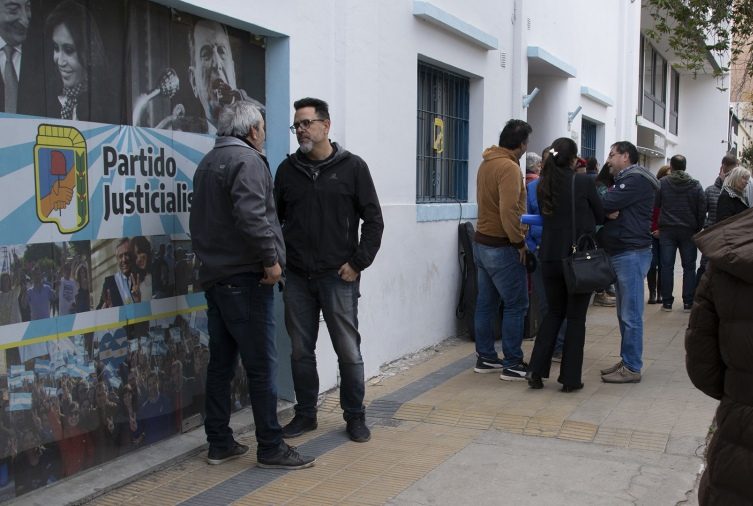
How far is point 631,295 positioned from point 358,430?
8.46 feet

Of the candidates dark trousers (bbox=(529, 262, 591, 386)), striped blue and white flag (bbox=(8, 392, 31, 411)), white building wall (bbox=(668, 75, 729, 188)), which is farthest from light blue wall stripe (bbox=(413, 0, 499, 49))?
white building wall (bbox=(668, 75, 729, 188))

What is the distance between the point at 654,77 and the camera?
73.5ft

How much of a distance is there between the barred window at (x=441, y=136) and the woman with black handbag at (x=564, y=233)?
1.98 meters

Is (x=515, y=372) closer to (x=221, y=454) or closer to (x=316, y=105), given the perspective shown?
(x=221, y=454)

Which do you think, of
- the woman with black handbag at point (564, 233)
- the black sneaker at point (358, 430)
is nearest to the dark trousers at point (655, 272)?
the woman with black handbag at point (564, 233)

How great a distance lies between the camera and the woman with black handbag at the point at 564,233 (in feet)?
19.1

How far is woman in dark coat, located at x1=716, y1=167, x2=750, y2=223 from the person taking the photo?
333 inches

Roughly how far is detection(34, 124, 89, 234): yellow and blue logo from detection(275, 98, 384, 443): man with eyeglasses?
122 centimetres

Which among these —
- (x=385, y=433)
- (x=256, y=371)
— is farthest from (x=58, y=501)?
(x=385, y=433)

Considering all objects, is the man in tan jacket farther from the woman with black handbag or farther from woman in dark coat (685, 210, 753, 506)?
woman in dark coat (685, 210, 753, 506)

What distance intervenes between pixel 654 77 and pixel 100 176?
21.0 meters

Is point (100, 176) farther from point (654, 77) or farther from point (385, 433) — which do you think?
point (654, 77)

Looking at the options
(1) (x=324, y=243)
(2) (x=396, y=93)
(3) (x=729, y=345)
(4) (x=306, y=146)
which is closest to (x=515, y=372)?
(1) (x=324, y=243)

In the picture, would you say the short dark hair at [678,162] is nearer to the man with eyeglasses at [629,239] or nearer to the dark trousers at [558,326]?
the man with eyeglasses at [629,239]
